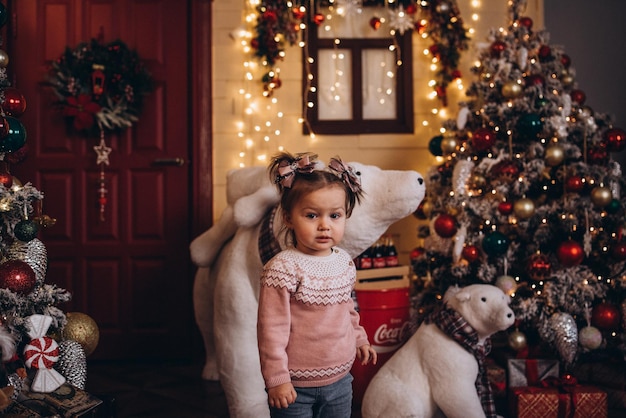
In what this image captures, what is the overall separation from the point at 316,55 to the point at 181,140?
969 mm

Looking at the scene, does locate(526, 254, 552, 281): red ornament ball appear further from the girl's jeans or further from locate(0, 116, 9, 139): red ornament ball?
locate(0, 116, 9, 139): red ornament ball

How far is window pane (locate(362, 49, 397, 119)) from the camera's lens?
12.9 feet

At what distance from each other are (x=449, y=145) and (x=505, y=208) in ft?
1.74

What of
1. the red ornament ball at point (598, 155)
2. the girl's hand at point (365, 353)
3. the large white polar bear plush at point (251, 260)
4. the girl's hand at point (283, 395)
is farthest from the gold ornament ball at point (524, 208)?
the girl's hand at point (283, 395)

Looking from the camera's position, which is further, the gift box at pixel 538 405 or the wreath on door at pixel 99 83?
the wreath on door at pixel 99 83

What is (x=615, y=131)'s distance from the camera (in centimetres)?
312

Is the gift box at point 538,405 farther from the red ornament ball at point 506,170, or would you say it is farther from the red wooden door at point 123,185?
the red wooden door at point 123,185

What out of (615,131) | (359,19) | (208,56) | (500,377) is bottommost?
(500,377)

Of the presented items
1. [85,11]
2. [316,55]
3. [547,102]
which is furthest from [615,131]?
[85,11]

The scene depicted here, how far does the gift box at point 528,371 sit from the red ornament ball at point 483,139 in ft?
3.41

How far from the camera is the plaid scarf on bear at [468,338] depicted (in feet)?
8.01

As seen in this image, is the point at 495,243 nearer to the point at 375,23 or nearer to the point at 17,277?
the point at 375,23

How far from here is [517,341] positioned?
295 centimetres

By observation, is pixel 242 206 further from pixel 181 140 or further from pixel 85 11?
pixel 85 11
